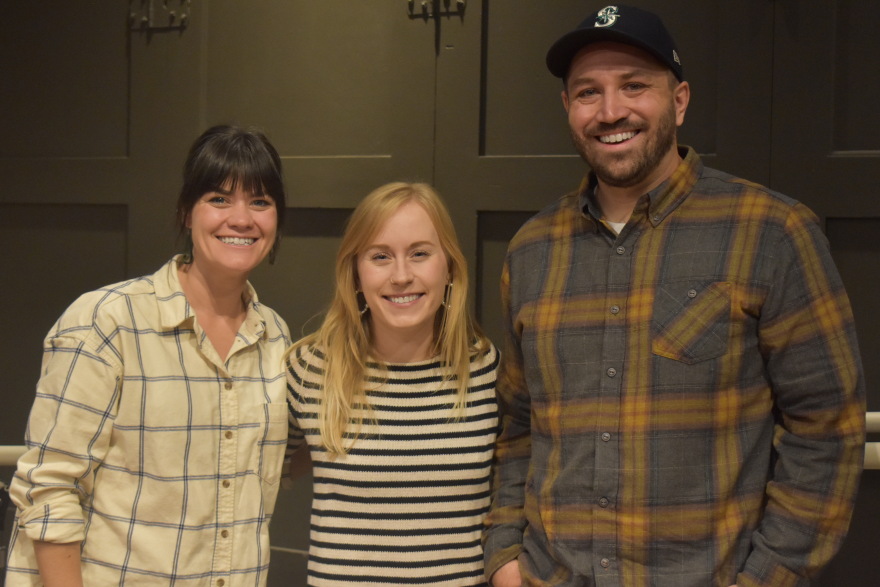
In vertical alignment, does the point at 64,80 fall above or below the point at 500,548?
above

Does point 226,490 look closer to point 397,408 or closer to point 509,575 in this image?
point 397,408

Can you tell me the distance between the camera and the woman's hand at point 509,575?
1636 mm

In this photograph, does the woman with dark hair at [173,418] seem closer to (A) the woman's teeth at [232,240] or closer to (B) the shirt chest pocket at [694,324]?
(A) the woman's teeth at [232,240]

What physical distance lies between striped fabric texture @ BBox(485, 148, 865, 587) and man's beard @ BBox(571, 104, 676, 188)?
50 mm

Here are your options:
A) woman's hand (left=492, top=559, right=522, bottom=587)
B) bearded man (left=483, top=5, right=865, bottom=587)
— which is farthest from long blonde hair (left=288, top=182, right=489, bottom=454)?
woman's hand (left=492, top=559, right=522, bottom=587)

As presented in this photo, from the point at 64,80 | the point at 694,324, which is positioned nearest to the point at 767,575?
the point at 694,324

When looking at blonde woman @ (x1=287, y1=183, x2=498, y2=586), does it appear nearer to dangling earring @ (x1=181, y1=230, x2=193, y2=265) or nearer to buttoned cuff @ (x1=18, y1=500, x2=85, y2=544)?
dangling earring @ (x1=181, y1=230, x2=193, y2=265)

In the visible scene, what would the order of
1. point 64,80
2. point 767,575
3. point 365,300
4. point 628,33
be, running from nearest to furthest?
point 767,575
point 628,33
point 365,300
point 64,80

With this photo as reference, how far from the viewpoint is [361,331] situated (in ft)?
5.95

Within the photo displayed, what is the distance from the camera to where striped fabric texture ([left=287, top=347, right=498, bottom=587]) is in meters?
1.68

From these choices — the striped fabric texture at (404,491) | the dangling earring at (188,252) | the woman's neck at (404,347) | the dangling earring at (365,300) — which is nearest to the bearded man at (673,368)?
the striped fabric texture at (404,491)

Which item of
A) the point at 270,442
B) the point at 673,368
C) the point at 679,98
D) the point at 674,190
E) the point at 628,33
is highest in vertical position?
the point at 628,33

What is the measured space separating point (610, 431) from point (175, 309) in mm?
884

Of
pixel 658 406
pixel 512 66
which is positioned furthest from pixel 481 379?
pixel 512 66
